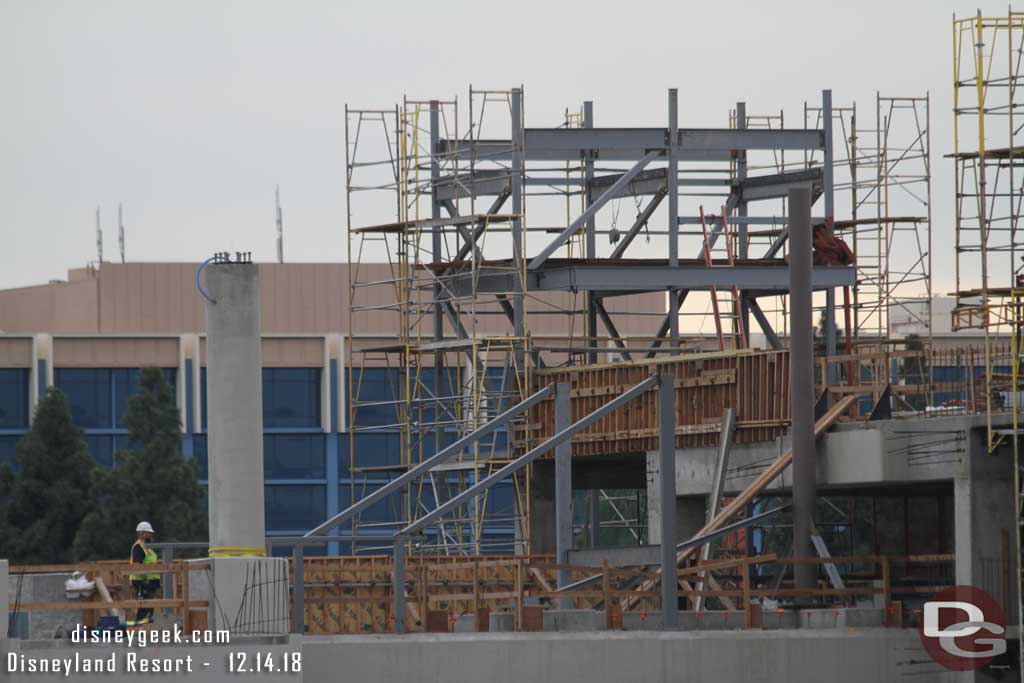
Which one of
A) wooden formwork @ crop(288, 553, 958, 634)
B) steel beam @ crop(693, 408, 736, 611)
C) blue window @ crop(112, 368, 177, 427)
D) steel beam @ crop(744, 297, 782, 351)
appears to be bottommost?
wooden formwork @ crop(288, 553, 958, 634)

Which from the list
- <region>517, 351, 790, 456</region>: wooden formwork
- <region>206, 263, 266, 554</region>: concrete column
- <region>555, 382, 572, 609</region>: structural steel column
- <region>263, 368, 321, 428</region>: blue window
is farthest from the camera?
<region>263, 368, 321, 428</region>: blue window

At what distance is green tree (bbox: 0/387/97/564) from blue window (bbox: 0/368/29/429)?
19.8m

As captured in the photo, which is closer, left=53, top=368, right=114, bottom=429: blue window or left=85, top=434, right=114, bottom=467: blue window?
left=85, top=434, right=114, bottom=467: blue window

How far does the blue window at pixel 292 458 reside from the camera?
→ 290 feet

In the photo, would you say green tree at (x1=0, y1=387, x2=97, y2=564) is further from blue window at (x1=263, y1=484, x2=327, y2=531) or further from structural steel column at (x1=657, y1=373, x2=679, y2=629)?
structural steel column at (x1=657, y1=373, x2=679, y2=629)

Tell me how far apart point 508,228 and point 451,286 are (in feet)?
6.82

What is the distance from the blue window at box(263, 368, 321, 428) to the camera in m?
88.7

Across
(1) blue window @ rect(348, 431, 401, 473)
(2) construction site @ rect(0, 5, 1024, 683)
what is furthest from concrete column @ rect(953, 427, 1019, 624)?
(1) blue window @ rect(348, 431, 401, 473)

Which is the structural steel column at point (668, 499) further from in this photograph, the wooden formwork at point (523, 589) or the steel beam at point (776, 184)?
the steel beam at point (776, 184)

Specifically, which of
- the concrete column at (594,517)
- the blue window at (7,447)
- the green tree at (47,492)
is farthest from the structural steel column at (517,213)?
the blue window at (7,447)

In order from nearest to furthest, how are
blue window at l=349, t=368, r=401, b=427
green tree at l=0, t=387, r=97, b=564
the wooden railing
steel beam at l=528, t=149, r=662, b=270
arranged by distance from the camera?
the wooden railing < steel beam at l=528, t=149, r=662, b=270 < green tree at l=0, t=387, r=97, b=564 < blue window at l=349, t=368, r=401, b=427

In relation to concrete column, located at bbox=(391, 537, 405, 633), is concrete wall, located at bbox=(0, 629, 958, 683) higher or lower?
lower

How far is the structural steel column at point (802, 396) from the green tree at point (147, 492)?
30.4 metres

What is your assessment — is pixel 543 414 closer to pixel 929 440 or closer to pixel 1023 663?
pixel 929 440
